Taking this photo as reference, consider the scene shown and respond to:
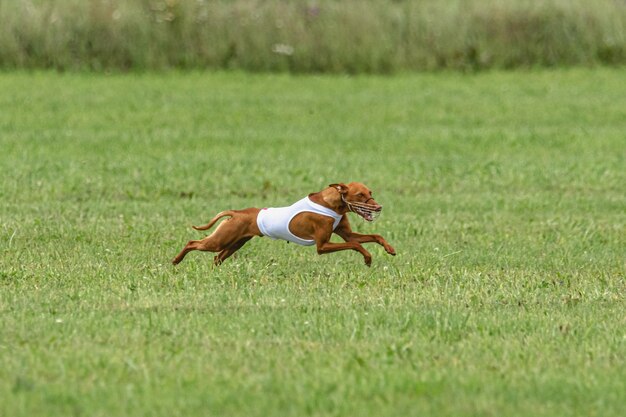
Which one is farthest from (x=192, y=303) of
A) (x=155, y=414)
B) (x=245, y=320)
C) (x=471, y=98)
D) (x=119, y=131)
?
(x=471, y=98)

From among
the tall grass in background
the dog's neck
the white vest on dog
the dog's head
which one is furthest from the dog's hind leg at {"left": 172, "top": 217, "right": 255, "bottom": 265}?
the tall grass in background

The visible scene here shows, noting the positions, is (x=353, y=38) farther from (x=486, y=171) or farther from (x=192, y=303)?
(x=192, y=303)

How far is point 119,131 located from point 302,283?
28.7ft

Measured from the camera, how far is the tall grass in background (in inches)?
868

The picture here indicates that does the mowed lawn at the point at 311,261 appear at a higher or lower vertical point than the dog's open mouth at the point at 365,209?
lower

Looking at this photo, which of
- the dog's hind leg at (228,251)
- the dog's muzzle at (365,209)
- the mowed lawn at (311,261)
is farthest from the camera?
the dog's hind leg at (228,251)

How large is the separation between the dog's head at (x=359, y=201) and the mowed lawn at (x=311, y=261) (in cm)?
48

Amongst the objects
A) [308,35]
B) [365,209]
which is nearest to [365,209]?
[365,209]

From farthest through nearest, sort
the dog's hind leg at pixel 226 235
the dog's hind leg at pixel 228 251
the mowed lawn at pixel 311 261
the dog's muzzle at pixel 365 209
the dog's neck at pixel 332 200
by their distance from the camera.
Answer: the dog's hind leg at pixel 228 251 → the dog's hind leg at pixel 226 235 → the dog's neck at pixel 332 200 → the dog's muzzle at pixel 365 209 → the mowed lawn at pixel 311 261

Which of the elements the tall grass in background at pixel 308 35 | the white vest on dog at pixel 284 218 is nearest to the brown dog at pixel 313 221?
the white vest on dog at pixel 284 218

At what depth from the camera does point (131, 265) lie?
913 centimetres

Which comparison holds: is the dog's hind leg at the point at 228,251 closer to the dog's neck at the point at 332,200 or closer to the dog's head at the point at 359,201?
the dog's neck at the point at 332,200

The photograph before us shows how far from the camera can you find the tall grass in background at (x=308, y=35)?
868 inches

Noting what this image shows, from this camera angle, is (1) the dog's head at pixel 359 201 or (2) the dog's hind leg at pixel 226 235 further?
(2) the dog's hind leg at pixel 226 235
